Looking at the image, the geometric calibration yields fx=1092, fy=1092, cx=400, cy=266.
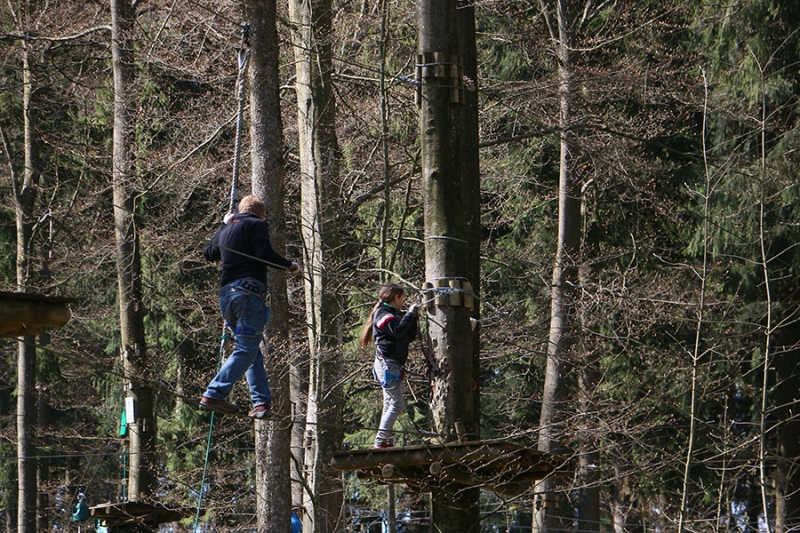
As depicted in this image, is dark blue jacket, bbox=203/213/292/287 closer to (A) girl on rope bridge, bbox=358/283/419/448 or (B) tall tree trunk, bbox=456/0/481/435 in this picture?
(A) girl on rope bridge, bbox=358/283/419/448

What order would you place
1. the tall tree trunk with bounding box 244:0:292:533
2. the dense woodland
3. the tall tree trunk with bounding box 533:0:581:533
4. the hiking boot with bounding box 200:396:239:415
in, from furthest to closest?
the tall tree trunk with bounding box 533:0:581:533 < the dense woodland < the tall tree trunk with bounding box 244:0:292:533 < the hiking boot with bounding box 200:396:239:415

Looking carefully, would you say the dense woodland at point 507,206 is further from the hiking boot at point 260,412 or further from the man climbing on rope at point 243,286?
the man climbing on rope at point 243,286

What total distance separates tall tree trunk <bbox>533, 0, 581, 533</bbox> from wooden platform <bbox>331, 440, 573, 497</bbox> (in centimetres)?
812

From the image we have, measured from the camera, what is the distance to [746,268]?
17.7 m

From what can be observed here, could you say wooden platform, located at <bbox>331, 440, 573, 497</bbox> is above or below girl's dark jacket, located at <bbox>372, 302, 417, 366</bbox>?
below

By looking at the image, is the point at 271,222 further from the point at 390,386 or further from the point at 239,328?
the point at 239,328

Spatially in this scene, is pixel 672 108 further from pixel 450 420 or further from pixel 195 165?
pixel 450 420

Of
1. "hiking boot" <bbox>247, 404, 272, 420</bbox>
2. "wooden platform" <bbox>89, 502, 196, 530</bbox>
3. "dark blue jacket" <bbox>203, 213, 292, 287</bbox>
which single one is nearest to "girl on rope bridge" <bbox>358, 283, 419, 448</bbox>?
"hiking boot" <bbox>247, 404, 272, 420</bbox>

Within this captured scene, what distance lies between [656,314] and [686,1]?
244 inches

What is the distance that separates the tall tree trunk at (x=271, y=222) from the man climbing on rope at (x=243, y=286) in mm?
3213

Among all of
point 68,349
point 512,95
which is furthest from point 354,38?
point 68,349

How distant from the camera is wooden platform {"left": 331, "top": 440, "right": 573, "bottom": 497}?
7141 mm

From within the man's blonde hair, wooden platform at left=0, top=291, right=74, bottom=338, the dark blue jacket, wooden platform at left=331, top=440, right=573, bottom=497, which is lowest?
wooden platform at left=331, top=440, right=573, bottom=497

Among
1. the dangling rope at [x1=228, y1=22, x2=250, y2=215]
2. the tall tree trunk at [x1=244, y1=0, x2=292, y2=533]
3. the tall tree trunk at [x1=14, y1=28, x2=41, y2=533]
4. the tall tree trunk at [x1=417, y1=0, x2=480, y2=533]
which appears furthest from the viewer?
the tall tree trunk at [x1=14, y1=28, x2=41, y2=533]
